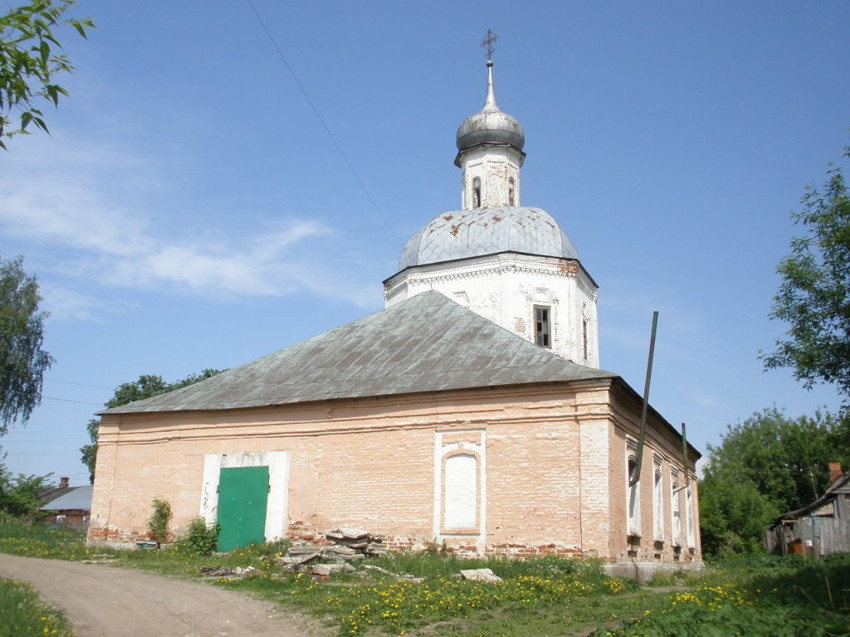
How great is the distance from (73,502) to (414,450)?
1682 inches

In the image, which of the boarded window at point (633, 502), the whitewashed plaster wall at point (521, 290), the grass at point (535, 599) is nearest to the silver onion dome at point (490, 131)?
the whitewashed plaster wall at point (521, 290)

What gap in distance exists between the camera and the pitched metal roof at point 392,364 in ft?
50.6

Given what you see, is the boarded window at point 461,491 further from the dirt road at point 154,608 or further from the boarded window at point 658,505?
the dirt road at point 154,608

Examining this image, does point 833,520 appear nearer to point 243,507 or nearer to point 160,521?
point 243,507

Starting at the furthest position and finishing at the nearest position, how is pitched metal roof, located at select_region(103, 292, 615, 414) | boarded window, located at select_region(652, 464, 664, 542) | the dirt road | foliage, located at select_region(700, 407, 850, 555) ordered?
foliage, located at select_region(700, 407, 850, 555)
boarded window, located at select_region(652, 464, 664, 542)
pitched metal roof, located at select_region(103, 292, 615, 414)
the dirt road

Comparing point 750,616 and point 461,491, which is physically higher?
point 461,491

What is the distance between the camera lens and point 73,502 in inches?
1998

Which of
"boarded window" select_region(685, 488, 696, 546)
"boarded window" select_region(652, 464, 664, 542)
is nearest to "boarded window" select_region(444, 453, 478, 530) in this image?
"boarded window" select_region(652, 464, 664, 542)

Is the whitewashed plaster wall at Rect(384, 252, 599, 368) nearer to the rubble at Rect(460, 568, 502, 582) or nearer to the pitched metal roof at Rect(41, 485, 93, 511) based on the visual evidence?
the rubble at Rect(460, 568, 502, 582)

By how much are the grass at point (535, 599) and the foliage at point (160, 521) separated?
2306 millimetres

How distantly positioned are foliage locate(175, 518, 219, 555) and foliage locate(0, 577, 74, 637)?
6739 mm

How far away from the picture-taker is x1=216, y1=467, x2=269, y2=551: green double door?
53.7 feet

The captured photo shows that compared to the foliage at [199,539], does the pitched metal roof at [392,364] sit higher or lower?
higher

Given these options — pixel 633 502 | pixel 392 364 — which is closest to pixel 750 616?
pixel 633 502
